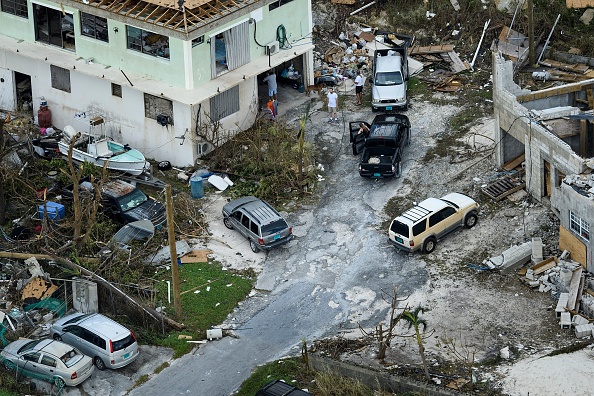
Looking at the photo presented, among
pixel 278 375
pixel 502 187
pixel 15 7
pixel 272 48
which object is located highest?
pixel 15 7

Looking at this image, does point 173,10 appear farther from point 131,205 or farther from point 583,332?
point 583,332

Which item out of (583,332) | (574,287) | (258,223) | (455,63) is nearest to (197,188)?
(258,223)

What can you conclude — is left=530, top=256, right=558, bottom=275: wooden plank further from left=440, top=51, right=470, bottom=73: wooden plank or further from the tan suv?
left=440, top=51, right=470, bottom=73: wooden plank

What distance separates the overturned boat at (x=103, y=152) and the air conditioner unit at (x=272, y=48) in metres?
7.09

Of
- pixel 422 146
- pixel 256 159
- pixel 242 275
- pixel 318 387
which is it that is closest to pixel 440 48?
pixel 422 146

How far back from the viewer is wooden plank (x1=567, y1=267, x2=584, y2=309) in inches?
1505

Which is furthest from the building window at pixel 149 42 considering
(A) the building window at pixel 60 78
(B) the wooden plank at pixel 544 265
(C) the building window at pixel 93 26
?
(B) the wooden plank at pixel 544 265

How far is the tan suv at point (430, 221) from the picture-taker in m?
41.5

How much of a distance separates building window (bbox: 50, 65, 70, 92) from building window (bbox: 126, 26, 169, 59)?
396cm

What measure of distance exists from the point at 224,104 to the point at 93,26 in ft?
20.4

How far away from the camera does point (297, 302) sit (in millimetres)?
40250

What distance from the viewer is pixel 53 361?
37.0 meters

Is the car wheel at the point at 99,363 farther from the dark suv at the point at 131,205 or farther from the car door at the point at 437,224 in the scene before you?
the car door at the point at 437,224

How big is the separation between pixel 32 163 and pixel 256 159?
8.81 meters
